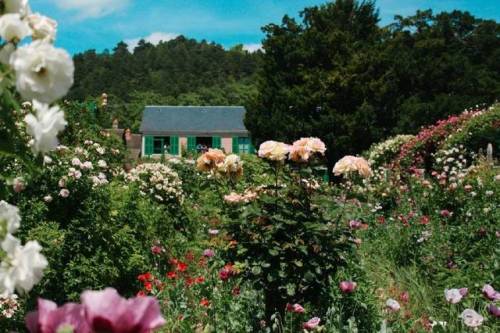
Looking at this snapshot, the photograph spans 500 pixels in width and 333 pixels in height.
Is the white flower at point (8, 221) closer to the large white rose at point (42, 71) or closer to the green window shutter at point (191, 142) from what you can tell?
the large white rose at point (42, 71)

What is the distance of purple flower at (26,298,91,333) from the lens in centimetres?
99

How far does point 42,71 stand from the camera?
119 centimetres

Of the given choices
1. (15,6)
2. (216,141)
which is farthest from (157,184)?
(216,141)

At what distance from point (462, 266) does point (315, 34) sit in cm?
2057

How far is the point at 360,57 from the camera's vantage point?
23.3 metres

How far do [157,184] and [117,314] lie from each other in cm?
804

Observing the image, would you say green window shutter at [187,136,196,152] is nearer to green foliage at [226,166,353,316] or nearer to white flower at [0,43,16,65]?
green foliage at [226,166,353,316]

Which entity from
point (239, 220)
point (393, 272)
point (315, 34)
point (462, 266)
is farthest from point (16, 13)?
point (315, 34)

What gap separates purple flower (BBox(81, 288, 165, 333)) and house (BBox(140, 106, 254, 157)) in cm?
3700

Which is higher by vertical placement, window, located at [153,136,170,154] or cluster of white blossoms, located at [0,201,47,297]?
window, located at [153,136,170,154]

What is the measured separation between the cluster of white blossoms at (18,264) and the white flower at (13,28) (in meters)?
0.39

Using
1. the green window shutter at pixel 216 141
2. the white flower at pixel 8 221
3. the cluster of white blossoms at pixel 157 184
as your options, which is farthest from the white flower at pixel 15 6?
the green window shutter at pixel 216 141

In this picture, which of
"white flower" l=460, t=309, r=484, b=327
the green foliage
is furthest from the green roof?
"white flower" l=460, t=309, r=484, b=327

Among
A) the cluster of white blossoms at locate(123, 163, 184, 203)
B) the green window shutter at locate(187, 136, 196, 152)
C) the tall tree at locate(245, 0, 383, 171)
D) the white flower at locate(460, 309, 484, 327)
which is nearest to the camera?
the white flower at locate(460, 309, 484, 327)
